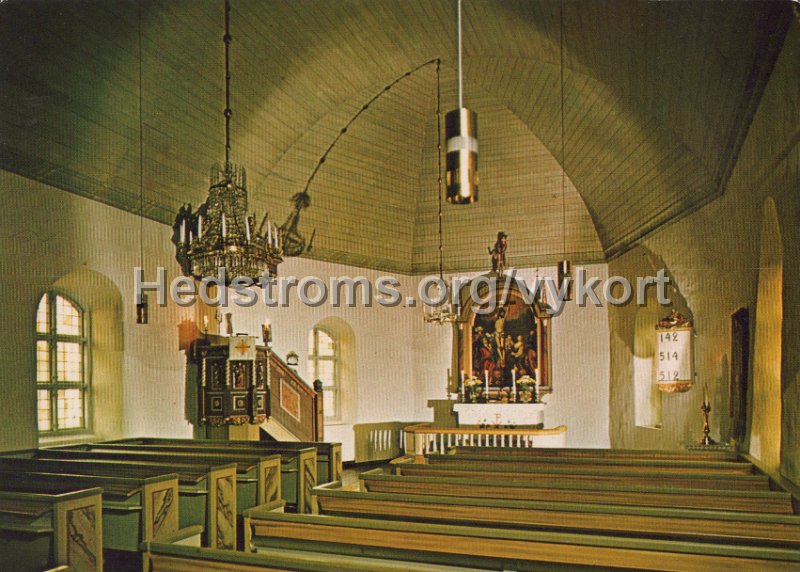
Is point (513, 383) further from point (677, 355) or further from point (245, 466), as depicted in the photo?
point (245, 466)

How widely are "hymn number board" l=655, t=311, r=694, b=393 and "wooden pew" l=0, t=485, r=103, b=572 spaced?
6438 mm

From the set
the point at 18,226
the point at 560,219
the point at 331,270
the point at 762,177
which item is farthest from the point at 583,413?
the point at 18,226

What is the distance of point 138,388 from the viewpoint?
8.65m

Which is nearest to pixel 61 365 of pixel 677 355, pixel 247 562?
pixel 247 562

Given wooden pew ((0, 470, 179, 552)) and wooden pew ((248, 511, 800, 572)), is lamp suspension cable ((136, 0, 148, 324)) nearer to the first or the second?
wooden pew ((0, 470, 179, 552))

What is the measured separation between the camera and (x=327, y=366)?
12953mm

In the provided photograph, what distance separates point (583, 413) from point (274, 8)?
825 centimetres

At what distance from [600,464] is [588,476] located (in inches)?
33.3

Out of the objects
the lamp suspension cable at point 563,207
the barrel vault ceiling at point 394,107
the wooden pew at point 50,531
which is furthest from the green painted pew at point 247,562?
the lamp suspension cable at point 563,207

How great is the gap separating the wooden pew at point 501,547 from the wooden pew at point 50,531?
113 cm

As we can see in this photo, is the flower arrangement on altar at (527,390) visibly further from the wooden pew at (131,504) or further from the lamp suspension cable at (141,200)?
the wooden pew at (131,504)

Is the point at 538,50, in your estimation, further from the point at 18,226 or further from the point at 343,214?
the point at 18,226

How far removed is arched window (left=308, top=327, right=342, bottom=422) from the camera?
12.7 m

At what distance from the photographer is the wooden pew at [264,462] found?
6246 millimetres
